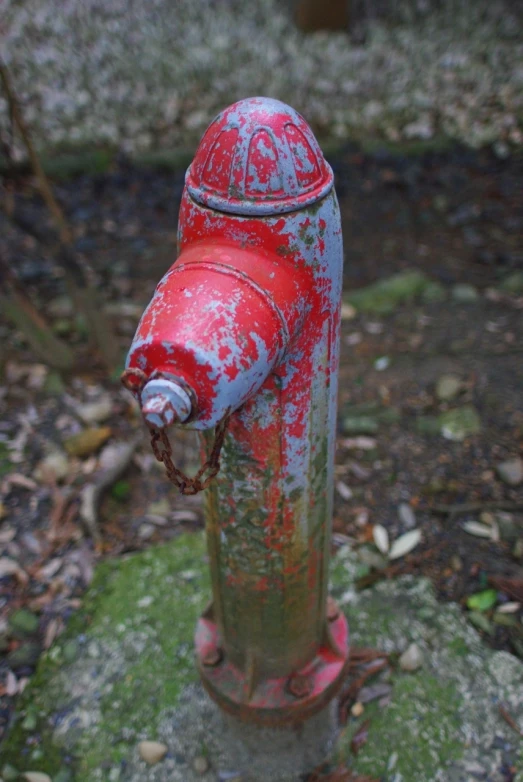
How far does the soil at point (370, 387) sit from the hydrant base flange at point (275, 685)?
27.9 inches

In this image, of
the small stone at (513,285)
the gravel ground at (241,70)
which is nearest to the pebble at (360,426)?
the small stone at (513,285)

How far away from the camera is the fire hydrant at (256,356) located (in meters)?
1.04

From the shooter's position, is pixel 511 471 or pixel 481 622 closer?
pixel 481 622

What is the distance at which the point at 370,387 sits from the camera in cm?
368

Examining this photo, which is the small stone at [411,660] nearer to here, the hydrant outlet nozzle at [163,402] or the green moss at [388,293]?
the hydrant outlet nozzle at [163,402]

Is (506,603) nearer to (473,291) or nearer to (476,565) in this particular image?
(476,565)

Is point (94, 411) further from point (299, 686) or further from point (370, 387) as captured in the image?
point (299, 686)

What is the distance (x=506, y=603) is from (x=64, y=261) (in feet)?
8.72

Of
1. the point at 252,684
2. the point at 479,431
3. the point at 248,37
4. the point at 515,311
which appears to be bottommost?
the point at 252,684

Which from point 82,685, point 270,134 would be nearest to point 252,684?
point 82,685

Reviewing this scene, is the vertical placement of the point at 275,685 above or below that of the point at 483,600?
above

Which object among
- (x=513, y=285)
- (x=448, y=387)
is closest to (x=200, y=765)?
(x=448, y=387)

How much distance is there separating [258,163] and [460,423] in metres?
2.52

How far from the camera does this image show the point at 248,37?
6.35 m
